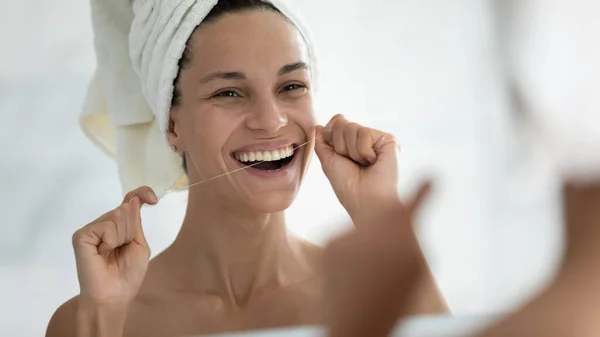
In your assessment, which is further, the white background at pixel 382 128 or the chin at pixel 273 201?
the chin at pixel 273 201

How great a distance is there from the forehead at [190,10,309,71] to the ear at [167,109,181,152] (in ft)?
0.28

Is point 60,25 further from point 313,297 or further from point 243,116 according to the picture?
point 313,297

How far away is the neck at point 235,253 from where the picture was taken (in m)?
0.90

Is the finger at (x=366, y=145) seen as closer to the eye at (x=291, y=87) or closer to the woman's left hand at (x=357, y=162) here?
the woman's left hand at (x=357, y=162)

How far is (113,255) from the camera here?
2.43 ft

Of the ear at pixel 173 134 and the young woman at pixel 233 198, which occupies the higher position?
the ear at pixel 173 134

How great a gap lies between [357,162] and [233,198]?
0.18 m

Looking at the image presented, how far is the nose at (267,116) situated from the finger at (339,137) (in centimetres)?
6

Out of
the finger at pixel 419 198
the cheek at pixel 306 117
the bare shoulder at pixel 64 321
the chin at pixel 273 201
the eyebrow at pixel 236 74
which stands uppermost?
the eyebrow at pixel 236 74

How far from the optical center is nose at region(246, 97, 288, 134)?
2.64ft

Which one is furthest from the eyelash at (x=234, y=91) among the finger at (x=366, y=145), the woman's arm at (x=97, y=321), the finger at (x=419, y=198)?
the finger at (x=419, y=198)

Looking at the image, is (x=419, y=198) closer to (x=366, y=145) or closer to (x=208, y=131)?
(x=366, y=145)

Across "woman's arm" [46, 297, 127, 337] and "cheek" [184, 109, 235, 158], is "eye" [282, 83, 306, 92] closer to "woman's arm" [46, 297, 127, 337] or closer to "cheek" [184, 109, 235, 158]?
"cheek" [184, 109, 235, 158]

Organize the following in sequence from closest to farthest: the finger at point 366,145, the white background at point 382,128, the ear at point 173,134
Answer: the white background at point 382,128, the finger at point 366,145, the ear at point 173,134
